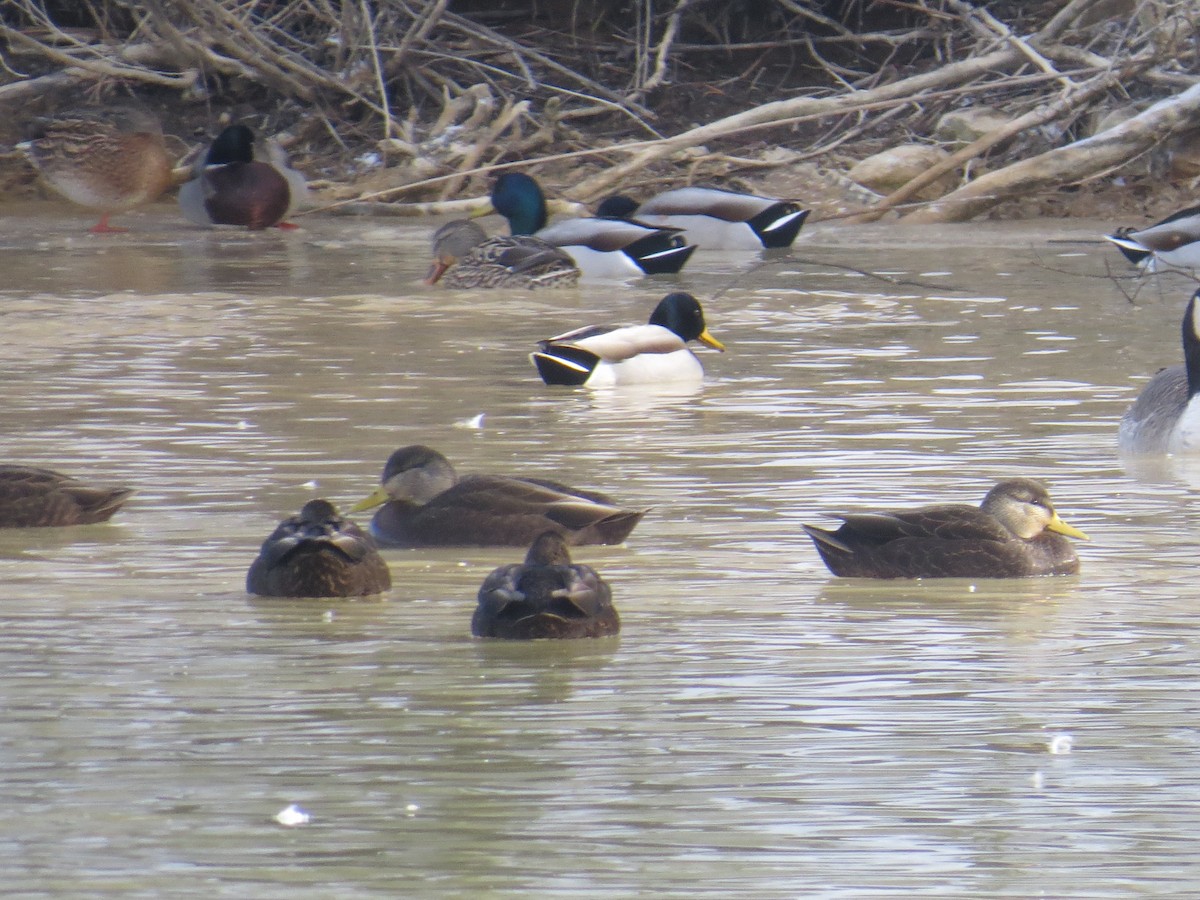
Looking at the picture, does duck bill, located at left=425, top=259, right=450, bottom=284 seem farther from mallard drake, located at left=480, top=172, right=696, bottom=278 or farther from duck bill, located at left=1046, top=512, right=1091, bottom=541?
duck bill, located at left=1046, top=512, right=1091, bottom=541

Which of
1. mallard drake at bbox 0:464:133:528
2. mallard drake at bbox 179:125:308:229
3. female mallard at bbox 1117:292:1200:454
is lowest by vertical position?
mallard drake at bbox 179:125:308:229

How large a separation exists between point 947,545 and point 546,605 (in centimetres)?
132

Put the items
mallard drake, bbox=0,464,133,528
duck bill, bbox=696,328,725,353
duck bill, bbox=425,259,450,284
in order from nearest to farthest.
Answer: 1. mallard drake, bbox=0,464,133,528
2. duck bill, bbox=696,328,725,353
3. duck bill, bbox=425,259,450,284

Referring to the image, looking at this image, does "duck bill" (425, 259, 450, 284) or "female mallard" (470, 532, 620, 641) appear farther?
"duck bill" (425, 259, 450, 284)

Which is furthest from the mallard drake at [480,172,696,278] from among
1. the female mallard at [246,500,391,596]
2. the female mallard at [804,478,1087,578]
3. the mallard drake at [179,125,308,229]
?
the female mallard at [246,500,391,596]

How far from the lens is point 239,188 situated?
1769 centimetres

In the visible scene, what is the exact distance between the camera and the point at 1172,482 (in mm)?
7543

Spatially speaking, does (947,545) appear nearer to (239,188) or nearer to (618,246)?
(618,246)

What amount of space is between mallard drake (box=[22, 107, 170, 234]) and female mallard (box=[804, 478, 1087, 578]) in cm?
1245

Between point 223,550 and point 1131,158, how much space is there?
38.8 ft

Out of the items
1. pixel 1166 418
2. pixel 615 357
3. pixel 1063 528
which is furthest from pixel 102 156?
pixel 1063 528

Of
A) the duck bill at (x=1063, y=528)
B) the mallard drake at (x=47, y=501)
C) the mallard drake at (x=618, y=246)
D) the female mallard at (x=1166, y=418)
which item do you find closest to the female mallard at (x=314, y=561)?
the mallard drake at (x=47, y=501)

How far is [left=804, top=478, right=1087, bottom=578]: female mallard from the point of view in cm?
609

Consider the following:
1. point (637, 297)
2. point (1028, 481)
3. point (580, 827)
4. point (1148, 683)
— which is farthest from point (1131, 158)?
point (580, 827)
